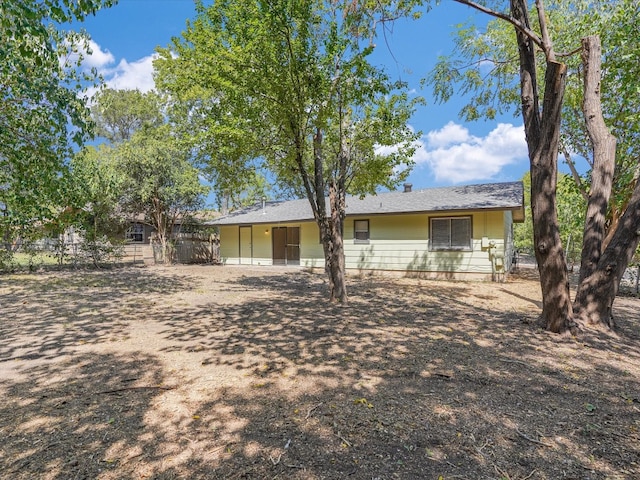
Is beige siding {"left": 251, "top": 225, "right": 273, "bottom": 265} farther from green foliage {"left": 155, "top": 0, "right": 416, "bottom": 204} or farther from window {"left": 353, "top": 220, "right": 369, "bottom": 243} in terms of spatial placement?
green foliage {"left": 155, "top": 0, "right": 416, "bottom": 204}

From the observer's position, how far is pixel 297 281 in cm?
1188

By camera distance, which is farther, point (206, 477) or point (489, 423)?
point (489, 423)

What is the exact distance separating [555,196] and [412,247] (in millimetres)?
8451

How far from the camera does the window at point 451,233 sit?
12250 mm

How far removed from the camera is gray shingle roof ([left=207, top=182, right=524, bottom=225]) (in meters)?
11.6

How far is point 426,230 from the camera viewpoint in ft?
42.7

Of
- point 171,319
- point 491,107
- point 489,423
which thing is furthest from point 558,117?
point 171,319

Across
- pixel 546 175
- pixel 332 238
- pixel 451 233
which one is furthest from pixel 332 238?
pixel 451 233

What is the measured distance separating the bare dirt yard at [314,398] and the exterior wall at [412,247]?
5717mm

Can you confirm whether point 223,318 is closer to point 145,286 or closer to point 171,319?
point 171,319

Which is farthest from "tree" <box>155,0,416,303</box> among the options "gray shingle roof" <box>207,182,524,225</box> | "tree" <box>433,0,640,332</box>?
"gray shingle roof" <box>207,182,524,225</box>

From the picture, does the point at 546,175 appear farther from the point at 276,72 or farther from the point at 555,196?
the point at 276,72

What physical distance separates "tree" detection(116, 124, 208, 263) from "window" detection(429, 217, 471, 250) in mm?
11987

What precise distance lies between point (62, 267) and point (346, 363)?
1582 centimetres
